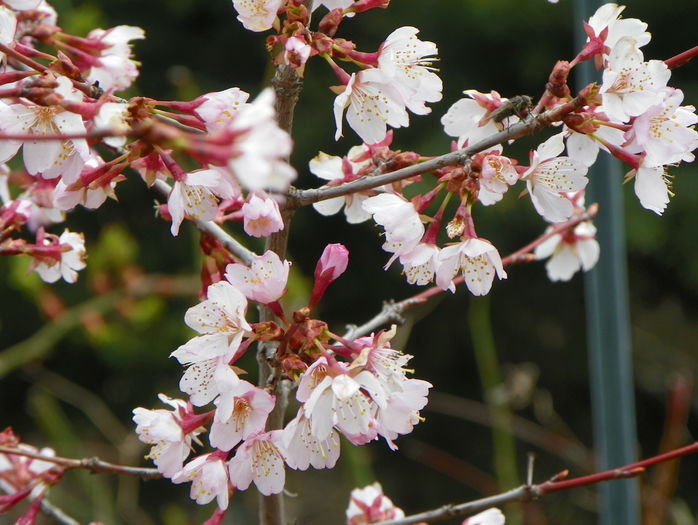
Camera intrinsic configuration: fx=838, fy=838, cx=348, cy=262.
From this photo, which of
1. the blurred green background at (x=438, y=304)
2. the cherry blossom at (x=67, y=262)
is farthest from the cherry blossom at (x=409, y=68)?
the blurred green background at (x=438, y=304)

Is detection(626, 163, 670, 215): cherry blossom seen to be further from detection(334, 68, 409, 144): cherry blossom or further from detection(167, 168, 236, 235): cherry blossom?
detection(167, 168, 236, 235): cherry blossom

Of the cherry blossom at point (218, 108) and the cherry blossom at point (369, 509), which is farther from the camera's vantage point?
the cherry blossom at point (369, 509)

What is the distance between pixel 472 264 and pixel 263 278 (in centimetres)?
15

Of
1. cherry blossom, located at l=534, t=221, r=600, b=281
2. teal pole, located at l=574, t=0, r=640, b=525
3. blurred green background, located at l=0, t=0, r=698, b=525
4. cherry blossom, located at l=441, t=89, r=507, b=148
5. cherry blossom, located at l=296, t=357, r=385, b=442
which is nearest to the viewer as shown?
cherry blossom, located at l=296, t=357, r=385, b=442

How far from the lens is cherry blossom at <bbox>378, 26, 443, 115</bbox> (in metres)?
0.58

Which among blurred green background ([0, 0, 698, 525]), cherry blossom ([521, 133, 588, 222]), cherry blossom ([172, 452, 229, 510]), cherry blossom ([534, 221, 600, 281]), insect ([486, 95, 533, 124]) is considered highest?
blurred green background ([0, 0, 698, 525])

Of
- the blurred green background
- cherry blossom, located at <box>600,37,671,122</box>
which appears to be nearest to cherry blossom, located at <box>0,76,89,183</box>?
cherry blossom, located at <box>600,37,671,122</box>

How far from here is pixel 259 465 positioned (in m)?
0.58

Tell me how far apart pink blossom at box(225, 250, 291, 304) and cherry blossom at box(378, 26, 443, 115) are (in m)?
0.15

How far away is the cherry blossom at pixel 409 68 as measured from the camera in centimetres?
58

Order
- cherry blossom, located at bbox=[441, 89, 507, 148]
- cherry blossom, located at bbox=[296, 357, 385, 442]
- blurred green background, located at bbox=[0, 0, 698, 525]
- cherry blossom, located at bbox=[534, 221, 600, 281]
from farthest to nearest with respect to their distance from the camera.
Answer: blurred green background, located at bbox=[0, 0, 698, 525], cherry blossom, located at bbox=[534, 221, 600, 281], cherry blossom, located at bbox=[441, 89, 507, 148], cherry blossom, located at bbox=[296, 357, 385, 442]

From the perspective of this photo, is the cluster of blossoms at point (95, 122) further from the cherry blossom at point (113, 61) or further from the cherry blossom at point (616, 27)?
the cherry blossom at point (616, 27)

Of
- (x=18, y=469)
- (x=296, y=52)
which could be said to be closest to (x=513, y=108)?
(x=296, y=52)

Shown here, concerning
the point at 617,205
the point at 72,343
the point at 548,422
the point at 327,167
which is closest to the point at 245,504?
the point at 72,343
